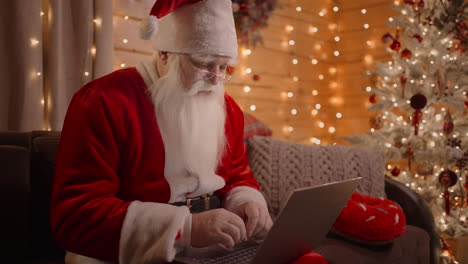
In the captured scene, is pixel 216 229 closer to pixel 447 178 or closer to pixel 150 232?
pixel 150 232

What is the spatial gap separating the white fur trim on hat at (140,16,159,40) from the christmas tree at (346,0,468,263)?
206 cm

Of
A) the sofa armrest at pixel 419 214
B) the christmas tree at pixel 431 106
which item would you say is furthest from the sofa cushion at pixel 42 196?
the christmas tree at pixel 431 106

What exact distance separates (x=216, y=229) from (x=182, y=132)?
0.35 meters

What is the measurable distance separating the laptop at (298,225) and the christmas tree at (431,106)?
193 cm

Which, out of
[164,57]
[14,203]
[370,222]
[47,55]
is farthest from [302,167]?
[47,55]

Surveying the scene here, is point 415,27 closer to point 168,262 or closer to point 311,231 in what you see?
point 311,231

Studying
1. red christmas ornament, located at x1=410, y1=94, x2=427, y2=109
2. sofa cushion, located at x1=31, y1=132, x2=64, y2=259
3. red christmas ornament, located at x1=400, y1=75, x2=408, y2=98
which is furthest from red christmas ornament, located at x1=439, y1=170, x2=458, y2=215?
sofa cushion, located at x1=31, y1=132, x2=64, y2=259

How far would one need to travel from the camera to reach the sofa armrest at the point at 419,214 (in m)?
2.00

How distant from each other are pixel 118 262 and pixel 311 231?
1.61ft

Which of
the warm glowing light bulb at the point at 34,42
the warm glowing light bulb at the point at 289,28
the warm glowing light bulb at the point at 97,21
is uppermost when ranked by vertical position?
the warm glowing light bulb at the point at 289,28

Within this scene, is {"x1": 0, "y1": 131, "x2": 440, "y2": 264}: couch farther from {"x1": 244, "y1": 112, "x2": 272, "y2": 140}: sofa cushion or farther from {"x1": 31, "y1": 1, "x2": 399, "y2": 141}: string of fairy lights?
{"x1": 31, "y1": 1, "x2": 399, "y2": 141}: string of fairy lights

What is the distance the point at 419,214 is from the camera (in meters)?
2.01

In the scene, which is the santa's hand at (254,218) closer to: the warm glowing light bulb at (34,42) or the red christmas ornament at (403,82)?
the warm glowing light bulb at (34,42)

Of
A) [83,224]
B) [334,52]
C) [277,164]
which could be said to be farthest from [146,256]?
[334,52]
